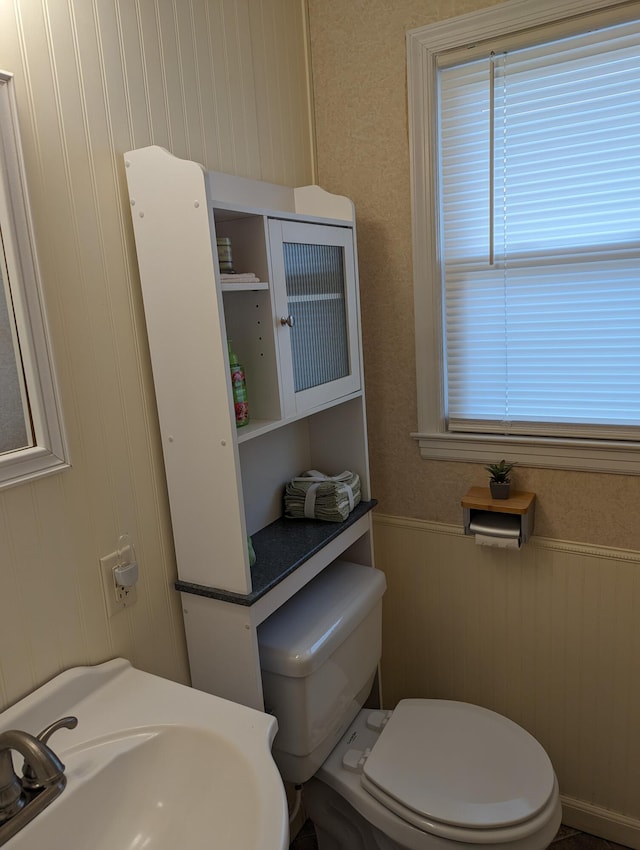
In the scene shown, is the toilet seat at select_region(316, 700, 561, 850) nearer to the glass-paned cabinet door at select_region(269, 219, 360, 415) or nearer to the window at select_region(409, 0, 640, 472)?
the window at select_region(409, 0, 640, 472)

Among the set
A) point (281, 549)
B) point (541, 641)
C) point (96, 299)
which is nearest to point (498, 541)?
point (541, 641)

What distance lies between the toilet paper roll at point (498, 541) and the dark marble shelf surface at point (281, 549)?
0.32 m

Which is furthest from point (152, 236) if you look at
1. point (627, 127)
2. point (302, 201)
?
point (627, 127)

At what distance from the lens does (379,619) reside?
1.81 metres

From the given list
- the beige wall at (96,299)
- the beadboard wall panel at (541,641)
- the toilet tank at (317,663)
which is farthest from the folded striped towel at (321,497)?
the beige wall at (96,299)

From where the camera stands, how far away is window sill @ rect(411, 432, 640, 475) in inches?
64.6

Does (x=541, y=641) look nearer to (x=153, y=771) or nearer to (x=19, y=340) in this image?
(x=153, y=771)

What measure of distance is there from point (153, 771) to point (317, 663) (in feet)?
1.48

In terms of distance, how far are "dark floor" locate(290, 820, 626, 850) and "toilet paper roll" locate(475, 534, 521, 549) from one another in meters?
0.92

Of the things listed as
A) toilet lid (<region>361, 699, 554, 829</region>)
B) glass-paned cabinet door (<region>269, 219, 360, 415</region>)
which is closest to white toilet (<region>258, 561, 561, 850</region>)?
toilet lid (<region>361, 699, 554, 829</region>)

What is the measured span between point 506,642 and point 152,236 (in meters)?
1.52

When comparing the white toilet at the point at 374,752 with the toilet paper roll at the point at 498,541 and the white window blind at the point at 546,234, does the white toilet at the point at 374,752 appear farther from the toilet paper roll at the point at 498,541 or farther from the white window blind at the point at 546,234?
the white window blind at the point at 546,234

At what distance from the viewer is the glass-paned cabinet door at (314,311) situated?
4.72 ft

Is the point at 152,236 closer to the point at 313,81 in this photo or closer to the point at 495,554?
the point at 313,81
